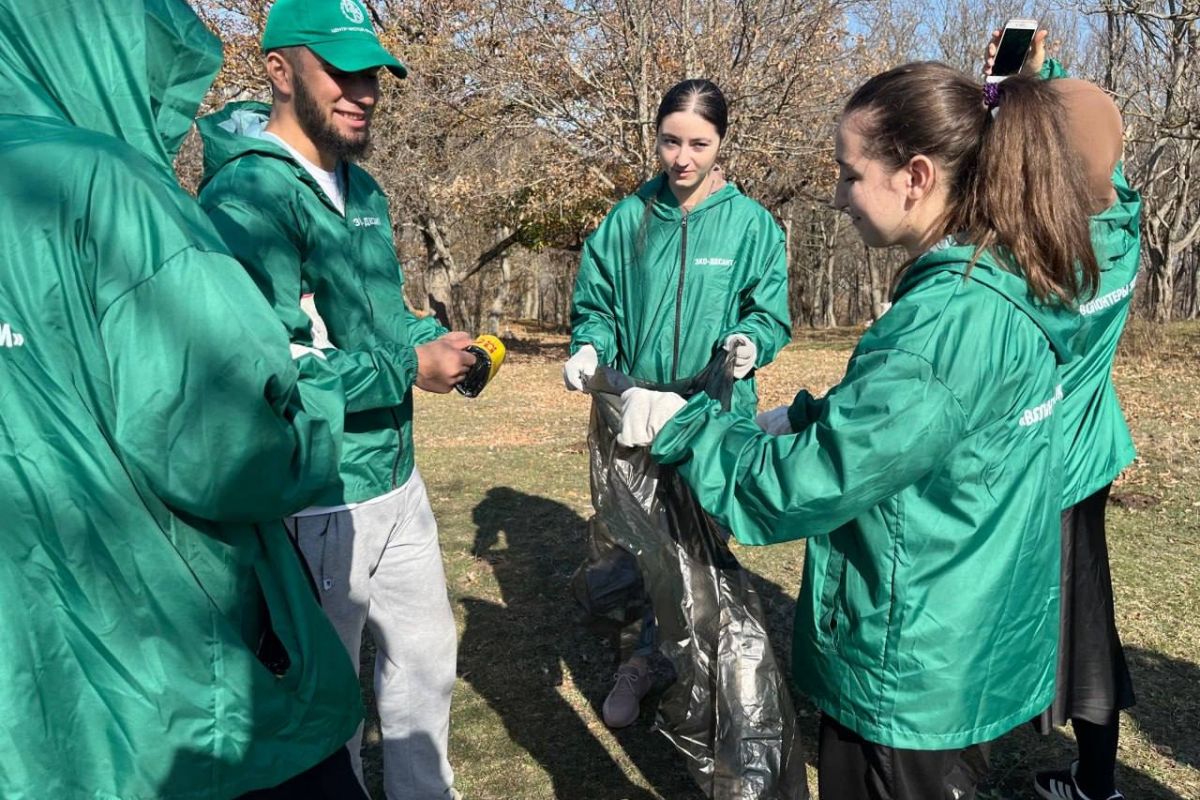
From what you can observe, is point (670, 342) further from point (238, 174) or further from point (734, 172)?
point (734, 172)

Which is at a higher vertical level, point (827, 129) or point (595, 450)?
point (827, 129)

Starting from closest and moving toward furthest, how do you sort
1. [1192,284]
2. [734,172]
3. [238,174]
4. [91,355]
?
[91,355] < [238,174] < [734,172] < [1192,284]

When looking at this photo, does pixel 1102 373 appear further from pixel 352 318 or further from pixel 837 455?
Result: pixel 352 318

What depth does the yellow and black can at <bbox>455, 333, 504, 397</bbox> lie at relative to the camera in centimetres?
250

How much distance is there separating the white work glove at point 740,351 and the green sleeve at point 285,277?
124cm

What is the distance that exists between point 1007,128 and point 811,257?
34.4 m

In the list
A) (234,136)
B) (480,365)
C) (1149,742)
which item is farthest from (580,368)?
(1149,742)

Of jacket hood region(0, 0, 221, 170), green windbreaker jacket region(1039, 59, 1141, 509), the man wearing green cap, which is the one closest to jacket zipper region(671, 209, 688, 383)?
the man wearing green cap

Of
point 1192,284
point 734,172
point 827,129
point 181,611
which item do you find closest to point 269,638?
point 181,611

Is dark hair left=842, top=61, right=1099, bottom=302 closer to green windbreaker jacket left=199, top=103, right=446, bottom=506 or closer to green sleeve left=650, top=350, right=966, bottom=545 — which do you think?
green sleeve left=650, top=350, right=966, bottom=545

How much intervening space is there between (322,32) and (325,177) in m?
0.36

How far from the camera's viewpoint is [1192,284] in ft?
108

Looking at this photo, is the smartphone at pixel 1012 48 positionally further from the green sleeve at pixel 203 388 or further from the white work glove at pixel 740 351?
the green sleeve at pixel 203 388

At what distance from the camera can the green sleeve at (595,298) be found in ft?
11.5
